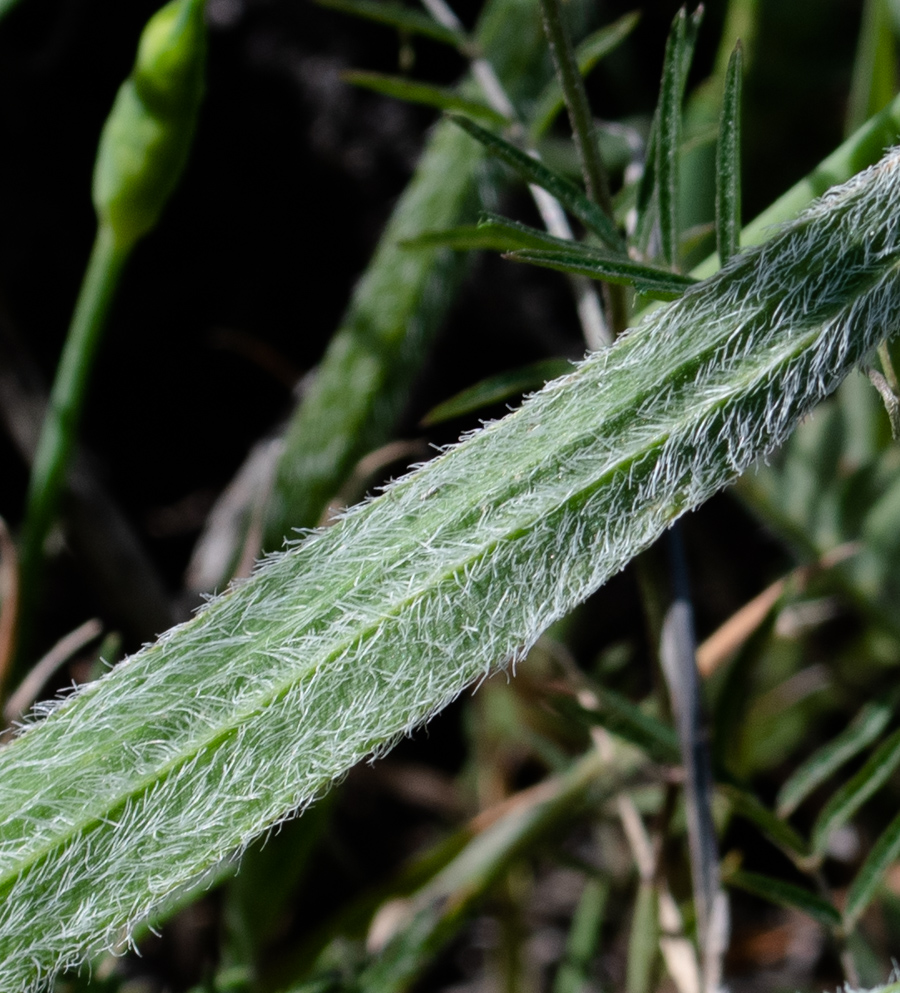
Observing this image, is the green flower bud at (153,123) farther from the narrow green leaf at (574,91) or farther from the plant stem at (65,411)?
the narrow green leaf at (574,91)

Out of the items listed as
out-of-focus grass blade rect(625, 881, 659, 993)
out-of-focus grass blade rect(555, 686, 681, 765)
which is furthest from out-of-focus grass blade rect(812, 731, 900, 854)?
out-of-focus grass blade rect(625, 881, 659, 993)

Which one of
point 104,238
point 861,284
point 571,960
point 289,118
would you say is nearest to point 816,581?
point 571,960

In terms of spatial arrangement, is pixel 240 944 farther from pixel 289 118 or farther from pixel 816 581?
pixel 289 118

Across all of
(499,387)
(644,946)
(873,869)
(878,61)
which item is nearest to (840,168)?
(499,387)

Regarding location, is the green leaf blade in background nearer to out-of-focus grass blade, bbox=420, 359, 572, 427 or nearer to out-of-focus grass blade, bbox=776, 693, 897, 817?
out-of-focus grass blade, bbox=420, 359, 572, 427

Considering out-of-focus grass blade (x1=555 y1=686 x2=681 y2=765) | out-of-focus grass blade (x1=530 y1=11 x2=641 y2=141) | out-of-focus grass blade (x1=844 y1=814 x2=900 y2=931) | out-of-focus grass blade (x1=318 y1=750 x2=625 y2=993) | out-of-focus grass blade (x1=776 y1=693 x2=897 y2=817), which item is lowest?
out-of-focus grass blade (x1=318 y1=750 x2=625 y2=993)

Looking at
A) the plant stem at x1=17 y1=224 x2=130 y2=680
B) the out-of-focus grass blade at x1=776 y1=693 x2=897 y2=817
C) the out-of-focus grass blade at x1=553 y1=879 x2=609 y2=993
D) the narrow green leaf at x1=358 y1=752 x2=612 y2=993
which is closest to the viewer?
the out-of-focus grass blade at x1=776 y1=693 x2=897 y2=817
